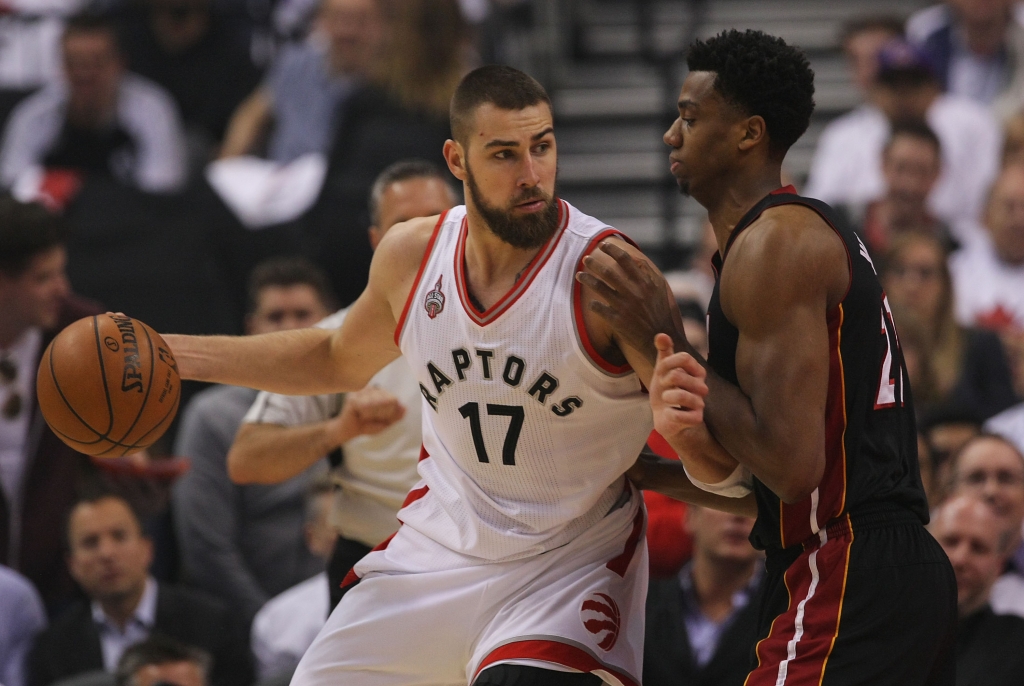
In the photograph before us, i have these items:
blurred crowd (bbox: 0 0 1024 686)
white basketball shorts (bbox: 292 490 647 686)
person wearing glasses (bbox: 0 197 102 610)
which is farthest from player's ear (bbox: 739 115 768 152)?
person wearing glasses (bbox: 0 197 102 610)

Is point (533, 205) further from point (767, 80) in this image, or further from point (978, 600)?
point (978, 600)

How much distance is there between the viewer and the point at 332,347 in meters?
4.33

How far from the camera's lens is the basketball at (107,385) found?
392cm

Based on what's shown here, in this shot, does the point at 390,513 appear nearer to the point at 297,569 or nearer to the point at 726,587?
the point at 726,587

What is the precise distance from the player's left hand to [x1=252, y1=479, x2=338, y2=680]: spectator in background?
274 cm

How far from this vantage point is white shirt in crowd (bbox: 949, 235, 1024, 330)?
8.31 metres

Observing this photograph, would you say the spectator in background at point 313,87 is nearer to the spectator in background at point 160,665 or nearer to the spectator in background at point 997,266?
the spectator in background at point 997,266

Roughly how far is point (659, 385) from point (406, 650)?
118 centimetres

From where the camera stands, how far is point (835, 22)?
34.0 ft

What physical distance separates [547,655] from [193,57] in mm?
7362

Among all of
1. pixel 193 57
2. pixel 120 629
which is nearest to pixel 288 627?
pixel 120 629

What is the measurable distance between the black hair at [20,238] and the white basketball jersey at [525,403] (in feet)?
9.68

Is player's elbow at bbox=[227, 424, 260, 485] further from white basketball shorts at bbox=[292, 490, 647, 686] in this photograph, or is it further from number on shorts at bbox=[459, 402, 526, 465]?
number on shorts at bbox=[459, 402, 526, 465]

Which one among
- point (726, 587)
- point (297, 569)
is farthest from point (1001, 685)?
point (297, 569)
